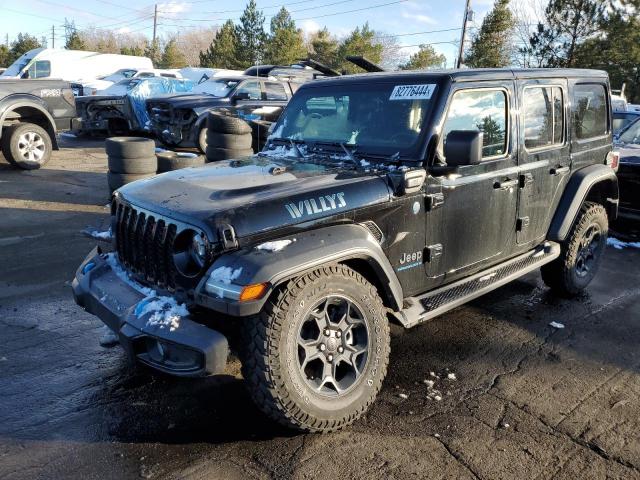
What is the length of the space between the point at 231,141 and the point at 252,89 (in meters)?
6.50

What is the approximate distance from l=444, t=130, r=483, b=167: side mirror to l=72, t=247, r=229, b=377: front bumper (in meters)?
1.75

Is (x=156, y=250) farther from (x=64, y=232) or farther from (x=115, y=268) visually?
(x=64, y=232)

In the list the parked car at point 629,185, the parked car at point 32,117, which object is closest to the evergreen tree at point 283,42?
the parked car at point 32,117

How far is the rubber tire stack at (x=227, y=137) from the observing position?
24.4 feet

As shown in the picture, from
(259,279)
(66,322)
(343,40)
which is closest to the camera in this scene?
(259,279)

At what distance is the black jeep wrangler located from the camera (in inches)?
108

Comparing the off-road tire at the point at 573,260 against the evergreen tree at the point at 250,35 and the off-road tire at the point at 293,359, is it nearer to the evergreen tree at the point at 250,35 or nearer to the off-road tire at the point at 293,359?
the off-road tire at the point at 293,359

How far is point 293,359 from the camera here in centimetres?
280

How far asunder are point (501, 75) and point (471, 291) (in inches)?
63.8

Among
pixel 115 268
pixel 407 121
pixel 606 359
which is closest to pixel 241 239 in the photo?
pixel 115 268

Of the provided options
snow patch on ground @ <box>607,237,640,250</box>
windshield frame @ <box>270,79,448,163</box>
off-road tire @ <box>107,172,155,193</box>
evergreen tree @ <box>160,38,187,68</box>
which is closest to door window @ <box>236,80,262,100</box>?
→ off-road tire @ <box>107,172,155,193</box>

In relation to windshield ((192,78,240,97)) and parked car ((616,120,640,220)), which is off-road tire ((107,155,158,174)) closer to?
windshield ((192,78,240,97))

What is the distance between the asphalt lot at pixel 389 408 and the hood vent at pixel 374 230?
990mm

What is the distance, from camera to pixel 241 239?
2.75 metres
